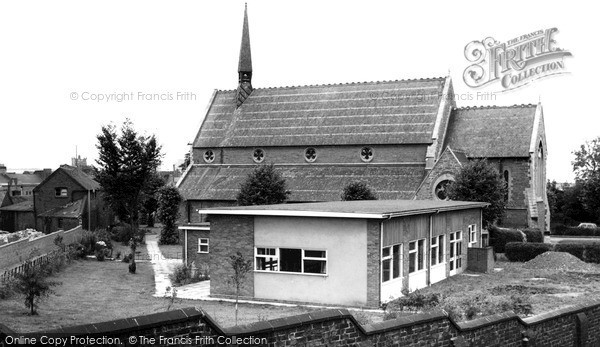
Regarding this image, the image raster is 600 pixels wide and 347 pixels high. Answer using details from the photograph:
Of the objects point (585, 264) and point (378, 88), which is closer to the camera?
point (585, 264)

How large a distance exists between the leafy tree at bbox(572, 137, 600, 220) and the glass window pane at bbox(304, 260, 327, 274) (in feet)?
154

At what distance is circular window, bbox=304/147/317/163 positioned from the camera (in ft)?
163

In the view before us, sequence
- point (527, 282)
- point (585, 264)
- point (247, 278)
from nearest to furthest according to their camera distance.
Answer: point (247, 278), point (527, 282), point (585, 264)

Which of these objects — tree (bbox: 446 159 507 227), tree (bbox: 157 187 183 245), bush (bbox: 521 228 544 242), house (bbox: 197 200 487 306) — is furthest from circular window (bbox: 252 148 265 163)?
house (bbox: 197 200 487 306)

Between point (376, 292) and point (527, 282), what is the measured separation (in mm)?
8906

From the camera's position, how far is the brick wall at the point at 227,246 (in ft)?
78.3

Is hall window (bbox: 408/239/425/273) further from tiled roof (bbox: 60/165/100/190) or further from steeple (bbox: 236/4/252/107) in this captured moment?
tiled roof (bbox: 60/165/100/190)

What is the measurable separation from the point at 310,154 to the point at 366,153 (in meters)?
4.38

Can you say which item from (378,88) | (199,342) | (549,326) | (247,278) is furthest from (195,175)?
(199,342)

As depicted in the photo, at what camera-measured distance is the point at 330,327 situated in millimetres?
10797

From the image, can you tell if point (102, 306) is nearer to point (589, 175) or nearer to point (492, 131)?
point (492, 131)

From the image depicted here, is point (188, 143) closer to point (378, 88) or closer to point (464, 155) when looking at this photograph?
point (378, 88)

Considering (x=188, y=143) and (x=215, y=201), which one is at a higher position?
(x=188, y=143)

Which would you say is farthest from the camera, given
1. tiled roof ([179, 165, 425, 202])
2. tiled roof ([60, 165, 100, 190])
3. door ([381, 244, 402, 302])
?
tiled roof ([60, 165, 100, 190])
